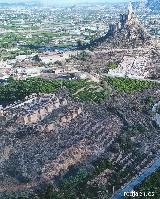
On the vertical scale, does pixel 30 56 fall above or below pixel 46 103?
below

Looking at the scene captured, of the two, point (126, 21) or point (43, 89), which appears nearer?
point (43, 89)

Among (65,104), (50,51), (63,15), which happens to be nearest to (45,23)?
(63,15)

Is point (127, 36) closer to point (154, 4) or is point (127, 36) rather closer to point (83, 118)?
point (83, 118)

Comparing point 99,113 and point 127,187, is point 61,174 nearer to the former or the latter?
point 127,187

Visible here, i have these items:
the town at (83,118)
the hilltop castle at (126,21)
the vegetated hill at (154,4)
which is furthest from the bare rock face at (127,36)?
the vegetated hill at (154,4)

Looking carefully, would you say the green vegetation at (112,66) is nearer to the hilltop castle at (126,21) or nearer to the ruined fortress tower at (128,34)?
the ruined fortress tower at (128,34)

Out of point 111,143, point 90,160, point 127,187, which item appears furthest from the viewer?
point 111,143

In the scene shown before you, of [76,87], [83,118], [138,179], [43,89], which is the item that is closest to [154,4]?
[76,87]

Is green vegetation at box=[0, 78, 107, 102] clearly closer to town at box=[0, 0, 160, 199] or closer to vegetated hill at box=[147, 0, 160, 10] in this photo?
town at box=[0, 0, 160, 199]
